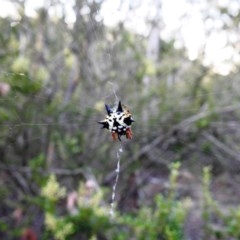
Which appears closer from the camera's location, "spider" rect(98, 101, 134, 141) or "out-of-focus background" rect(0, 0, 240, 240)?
"spider" rect(98, 101, 134, 141)

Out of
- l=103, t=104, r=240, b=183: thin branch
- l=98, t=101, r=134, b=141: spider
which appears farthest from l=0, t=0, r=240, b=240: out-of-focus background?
l=98, t=101, r=134, b=141: spider

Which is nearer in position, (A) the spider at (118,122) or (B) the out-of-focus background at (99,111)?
(A) the spider at (118,122)

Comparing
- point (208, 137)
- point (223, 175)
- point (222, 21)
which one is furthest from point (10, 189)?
point (222, 21)

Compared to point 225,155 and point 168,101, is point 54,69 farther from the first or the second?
point 225,155

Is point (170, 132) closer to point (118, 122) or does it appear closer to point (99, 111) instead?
point (99, 111)

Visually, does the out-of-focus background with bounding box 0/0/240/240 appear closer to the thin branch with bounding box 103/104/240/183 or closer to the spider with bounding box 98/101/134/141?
the thin branch with bounding box 103/104/240/183

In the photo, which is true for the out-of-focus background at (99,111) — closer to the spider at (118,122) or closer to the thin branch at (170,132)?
the thin branch at (170,132)

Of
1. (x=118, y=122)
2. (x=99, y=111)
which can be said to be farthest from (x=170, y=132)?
(x=118, y=122)

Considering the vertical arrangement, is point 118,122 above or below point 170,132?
below

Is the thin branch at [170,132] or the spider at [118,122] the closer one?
the spider at [118,122]

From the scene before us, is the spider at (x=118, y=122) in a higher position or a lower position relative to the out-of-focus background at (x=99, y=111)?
lower

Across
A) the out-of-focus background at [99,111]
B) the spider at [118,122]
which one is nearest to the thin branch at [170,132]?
the out-of-focus background at [99,111]
